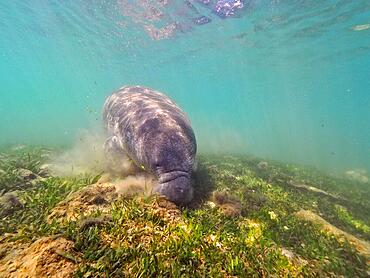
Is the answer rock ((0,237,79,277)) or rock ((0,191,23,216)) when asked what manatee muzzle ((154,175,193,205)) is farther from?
rock ((0,191,23,216))

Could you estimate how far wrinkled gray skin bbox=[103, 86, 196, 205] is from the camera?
14.4ft

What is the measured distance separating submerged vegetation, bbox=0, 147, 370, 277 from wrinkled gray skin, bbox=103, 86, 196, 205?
37cm

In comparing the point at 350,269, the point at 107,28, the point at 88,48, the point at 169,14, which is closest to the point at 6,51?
the point at 88,48

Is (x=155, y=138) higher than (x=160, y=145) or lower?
higher

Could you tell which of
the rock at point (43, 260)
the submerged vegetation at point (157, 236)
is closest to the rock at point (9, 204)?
the submerged vegetation at point (157, 236)

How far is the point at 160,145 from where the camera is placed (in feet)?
15.7

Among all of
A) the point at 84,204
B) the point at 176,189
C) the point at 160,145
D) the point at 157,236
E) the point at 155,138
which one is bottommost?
the point at 157,236

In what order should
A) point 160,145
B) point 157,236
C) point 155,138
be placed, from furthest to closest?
point 155,138 < point 160,145 < point 157,236

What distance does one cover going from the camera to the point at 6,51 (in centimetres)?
4419

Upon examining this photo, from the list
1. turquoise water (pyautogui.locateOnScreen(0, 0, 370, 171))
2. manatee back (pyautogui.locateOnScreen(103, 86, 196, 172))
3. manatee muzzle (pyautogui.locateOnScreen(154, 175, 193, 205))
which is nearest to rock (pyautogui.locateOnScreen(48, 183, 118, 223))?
manatee muzzle (pyautogui.locateOnScreen(154, 175, 193, 205))

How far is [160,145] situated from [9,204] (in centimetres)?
238

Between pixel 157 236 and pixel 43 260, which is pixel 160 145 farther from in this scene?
pixel 43 260

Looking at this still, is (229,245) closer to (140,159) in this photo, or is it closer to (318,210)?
(140,159)

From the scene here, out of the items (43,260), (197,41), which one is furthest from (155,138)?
(197,41)
